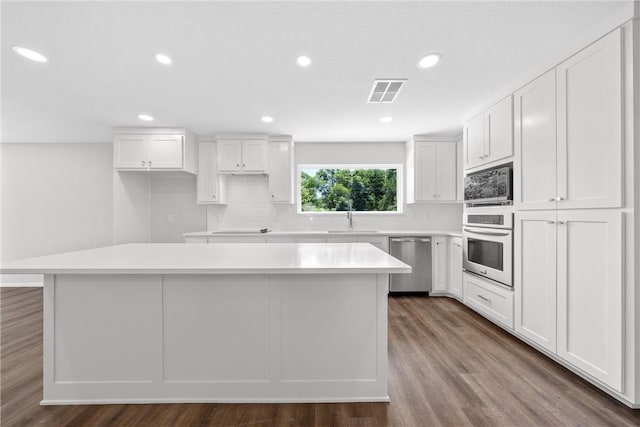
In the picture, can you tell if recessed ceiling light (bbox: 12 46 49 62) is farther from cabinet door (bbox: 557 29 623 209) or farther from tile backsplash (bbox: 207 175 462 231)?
cabinet door (bbox: 557 29 623 209)

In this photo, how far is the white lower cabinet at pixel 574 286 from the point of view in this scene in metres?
1.75

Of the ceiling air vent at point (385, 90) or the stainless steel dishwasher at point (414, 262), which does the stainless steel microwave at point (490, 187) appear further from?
the ceiling air vent at point (385, 90)

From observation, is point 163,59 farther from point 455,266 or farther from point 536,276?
point 455,266

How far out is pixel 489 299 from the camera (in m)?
3.02

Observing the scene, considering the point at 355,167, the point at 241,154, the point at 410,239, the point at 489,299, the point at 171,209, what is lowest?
the point at 489,299

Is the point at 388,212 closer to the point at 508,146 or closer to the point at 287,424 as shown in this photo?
the point at 508,146

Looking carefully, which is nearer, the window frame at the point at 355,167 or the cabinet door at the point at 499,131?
the cabinet door at the point at 499,131

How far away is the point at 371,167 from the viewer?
16.0 ft

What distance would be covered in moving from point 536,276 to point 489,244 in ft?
2.19

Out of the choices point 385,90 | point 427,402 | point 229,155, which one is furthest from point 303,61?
point 427,402

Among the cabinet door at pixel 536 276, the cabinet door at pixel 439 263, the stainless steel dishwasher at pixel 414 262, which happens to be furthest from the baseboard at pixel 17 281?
the cabinet door at pixel 536 276

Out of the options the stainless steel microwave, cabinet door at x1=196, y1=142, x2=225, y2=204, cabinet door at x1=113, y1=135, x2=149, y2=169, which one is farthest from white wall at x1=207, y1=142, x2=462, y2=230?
the stainless steel microwave

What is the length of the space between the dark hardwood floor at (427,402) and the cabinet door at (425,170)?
2346 millimetres

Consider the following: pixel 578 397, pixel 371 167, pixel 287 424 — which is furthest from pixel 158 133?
pixel 578 397
